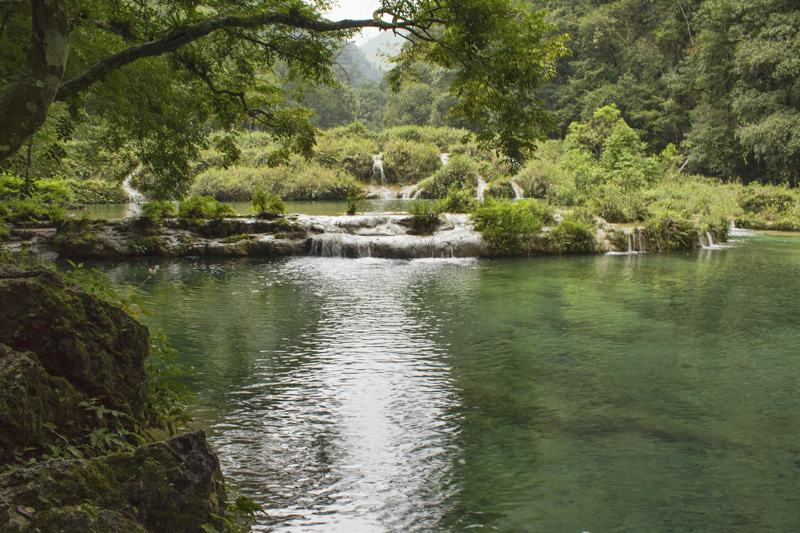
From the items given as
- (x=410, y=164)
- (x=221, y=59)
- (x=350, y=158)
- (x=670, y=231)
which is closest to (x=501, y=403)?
(x=221, y=59)

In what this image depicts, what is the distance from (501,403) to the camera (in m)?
5.72

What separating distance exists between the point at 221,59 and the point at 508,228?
34.5 ft

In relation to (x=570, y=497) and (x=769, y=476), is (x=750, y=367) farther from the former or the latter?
(x=570, y=497)

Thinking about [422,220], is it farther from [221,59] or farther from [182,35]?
[182,35]

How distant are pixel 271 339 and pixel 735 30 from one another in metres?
34.4

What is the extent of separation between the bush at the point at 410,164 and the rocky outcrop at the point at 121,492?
107 feet

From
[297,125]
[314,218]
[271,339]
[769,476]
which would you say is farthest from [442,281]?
[769,476]

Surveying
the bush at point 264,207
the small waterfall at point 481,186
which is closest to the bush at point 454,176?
the small waterfall at point 481,186

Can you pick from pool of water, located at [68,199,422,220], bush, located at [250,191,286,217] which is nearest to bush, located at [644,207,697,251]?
pool of water, located at [68,199,422,220]

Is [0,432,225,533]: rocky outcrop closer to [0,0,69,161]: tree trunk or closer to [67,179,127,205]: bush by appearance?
[0,0,69,161]: tree trunk

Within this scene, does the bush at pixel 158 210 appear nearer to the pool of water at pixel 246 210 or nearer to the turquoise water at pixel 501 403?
the pool of water at pixel 246 210

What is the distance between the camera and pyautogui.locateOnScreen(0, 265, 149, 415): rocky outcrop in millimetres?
3176

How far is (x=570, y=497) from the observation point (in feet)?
12.9

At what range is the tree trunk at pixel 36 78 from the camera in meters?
3.66
